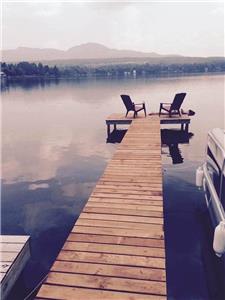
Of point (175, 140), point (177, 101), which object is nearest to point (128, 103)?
point (177, 101)

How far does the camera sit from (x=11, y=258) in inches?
216

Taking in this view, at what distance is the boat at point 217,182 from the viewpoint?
5812 millimetres

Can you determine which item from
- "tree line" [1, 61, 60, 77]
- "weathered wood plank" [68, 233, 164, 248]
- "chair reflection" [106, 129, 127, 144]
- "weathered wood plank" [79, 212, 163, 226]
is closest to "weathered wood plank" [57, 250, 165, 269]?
"weathered wood plank" [68, 233, 164, 248]

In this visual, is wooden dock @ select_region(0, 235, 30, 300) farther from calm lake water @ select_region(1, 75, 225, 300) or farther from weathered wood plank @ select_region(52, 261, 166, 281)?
weathered wood plank @ select_region(52, 261, 166, 281)

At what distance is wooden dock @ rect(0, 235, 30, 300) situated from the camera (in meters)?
5.08

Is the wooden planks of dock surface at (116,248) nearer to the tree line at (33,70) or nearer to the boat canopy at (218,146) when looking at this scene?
the boat canopy at (218,146)

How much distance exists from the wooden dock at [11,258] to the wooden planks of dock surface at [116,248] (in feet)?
3.83

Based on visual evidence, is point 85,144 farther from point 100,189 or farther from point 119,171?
point 100,189

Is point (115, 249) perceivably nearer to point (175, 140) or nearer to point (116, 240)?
point (116, 240)

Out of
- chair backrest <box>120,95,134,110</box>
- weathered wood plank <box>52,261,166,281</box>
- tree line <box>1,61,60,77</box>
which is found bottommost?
weathered wood plank <box>52,261,166,281</box>

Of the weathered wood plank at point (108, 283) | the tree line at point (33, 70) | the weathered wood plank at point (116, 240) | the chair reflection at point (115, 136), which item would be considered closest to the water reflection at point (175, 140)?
the chair reflection at point (115, 136)

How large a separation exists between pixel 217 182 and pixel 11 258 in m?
4.96

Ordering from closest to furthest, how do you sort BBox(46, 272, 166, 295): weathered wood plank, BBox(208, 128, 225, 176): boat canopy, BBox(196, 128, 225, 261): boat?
BBox(46, 272, 166, 295): weathered wood plank, BBox(196, 128, 225, 261): boat, BBox(208, 128, 225, 176): boat canopy

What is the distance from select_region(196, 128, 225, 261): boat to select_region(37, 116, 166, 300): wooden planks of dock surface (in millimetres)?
1244
